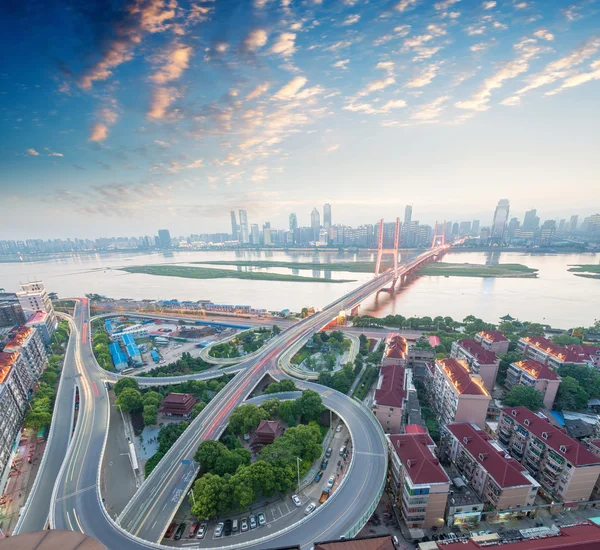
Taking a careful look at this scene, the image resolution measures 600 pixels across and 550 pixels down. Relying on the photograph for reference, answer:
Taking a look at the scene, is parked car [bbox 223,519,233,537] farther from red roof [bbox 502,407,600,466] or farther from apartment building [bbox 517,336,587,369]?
apartment building [bbox 517,336,587,369]

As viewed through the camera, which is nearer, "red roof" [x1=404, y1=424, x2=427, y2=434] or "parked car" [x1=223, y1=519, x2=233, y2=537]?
"parked car" [x1=223, y1=519, x2=233, y2=537]

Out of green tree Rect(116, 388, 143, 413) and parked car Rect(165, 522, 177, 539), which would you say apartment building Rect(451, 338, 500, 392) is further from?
green tree Rect(116, 388, 143, 413)

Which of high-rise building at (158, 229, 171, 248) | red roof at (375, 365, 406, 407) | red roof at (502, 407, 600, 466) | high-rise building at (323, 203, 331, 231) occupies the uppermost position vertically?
high-rise building at (323, 203, 331, 231)

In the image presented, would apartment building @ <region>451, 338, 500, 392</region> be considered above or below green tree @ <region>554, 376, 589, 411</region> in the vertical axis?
above

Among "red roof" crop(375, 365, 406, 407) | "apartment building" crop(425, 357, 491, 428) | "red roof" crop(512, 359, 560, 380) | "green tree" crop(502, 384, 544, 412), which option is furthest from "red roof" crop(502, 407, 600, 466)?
"red roof" crop(375, 365, 406, 407)

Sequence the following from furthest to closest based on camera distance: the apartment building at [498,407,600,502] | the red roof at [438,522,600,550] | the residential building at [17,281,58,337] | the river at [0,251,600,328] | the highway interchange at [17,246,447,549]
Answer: the river at [0,251,600,328]
the residential building at [17,281,58,337]
the apartment building at [498,407,600,502]
the highway interchange at [17,246,447,549]
the red roof at [438,522,600,550]

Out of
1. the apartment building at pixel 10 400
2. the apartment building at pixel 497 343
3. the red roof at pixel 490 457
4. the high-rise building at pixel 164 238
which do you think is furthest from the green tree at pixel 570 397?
the high-rise building at pixel 164 238

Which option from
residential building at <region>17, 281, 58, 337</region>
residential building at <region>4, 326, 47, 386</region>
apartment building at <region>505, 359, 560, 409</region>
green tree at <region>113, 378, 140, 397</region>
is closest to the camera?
apartment building at <region>505, 359, 560, 409</region>
